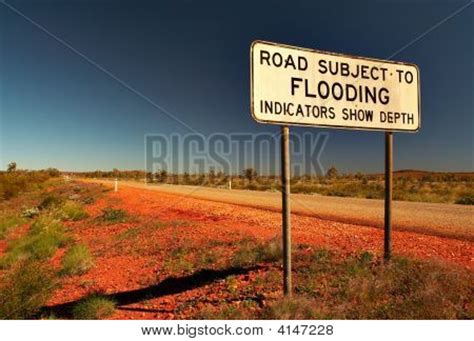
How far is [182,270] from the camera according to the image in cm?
604

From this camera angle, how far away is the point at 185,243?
25.9ft

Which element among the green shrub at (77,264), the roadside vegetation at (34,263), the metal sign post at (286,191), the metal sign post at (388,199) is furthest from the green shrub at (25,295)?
the metal sign post at (388,199)

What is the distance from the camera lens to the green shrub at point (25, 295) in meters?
4.47

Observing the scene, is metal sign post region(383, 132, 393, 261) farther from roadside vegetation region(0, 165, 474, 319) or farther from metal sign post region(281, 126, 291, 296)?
metal sign post region(281, 126, 291, 296)

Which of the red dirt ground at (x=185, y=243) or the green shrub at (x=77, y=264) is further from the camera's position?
the green shrub at (x=77, y=264)

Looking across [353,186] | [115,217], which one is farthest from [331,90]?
[353,186]

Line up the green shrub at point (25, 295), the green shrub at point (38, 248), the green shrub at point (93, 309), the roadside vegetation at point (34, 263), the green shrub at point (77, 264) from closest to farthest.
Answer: the green shrub at point (93, 309)
the green shrub at point (25, 295)
the roadside vegetation at point (34, 263)
the green shrub at point (77, 264)
the green shrub at point (38, 248)

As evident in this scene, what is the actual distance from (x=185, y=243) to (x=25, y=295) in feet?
11.4

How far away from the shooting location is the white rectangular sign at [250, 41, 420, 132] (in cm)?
376

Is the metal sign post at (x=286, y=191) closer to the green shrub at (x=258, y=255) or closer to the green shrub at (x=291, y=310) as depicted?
the green shrub at (x=291, y=310)

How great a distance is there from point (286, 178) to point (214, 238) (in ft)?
15.5

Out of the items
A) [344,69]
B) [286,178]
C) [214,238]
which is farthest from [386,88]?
[214,238]

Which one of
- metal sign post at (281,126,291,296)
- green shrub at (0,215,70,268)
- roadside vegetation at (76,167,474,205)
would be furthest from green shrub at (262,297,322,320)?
roadside vegetation at (76,167,474,205)

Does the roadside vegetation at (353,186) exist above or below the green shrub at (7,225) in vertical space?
above
